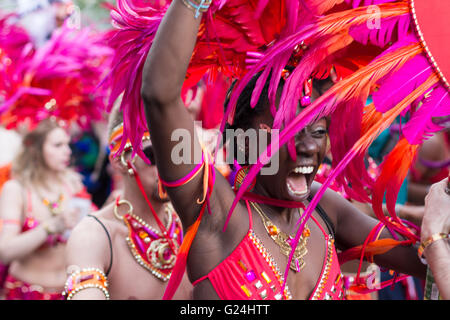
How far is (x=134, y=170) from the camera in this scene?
313 centimetres

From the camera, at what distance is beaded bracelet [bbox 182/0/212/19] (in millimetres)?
1618

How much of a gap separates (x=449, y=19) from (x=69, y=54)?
4.32m

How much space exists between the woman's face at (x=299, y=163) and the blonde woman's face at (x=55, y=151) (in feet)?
10.6

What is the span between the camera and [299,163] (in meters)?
1.95

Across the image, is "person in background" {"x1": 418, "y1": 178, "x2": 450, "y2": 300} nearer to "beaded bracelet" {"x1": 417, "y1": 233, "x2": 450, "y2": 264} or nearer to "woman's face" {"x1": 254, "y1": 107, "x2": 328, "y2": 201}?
"beaded bracelet" {"x1": 417, "y1": 233, "x2": 450, "y2": 264}

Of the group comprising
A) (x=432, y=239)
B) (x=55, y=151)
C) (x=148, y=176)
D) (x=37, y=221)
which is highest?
(x=432, y=239)

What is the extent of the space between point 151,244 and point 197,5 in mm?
1670

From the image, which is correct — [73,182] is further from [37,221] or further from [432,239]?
[432,239]

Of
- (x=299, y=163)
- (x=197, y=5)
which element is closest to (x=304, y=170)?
(x=299, y=163)

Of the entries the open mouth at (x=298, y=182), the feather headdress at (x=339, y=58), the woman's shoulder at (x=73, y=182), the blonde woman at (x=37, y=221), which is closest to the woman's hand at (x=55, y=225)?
the blonde woman at (x=37, y=221)

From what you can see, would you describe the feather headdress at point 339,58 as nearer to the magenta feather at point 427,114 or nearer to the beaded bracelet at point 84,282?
the magenta feather at point 427,114

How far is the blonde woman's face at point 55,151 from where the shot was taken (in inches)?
192
